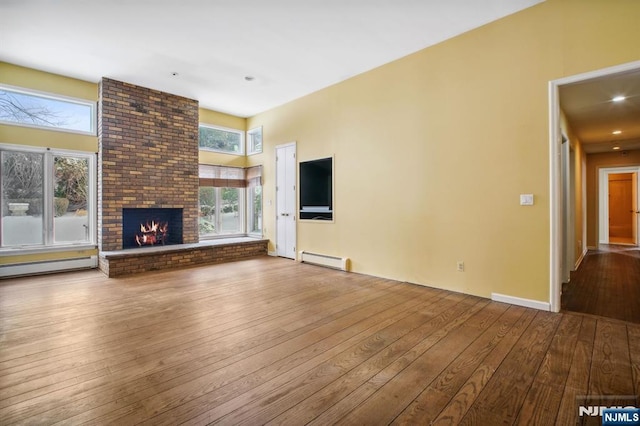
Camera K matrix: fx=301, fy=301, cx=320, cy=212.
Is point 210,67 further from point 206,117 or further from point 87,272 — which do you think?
point 87,272

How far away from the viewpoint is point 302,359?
2.21 m

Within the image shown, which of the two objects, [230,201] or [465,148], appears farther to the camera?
[230,201]

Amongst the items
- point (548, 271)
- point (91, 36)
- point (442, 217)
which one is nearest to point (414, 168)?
point (442, 217)

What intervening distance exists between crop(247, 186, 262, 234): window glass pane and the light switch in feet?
17.3

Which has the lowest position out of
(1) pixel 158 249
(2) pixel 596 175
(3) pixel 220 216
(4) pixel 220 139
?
(1) pixel 158 249

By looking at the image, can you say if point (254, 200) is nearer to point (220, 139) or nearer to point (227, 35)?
point (220, 139)

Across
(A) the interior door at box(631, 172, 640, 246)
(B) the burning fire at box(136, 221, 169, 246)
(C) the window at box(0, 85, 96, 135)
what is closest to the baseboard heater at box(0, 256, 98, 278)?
(B) the burning fire at box(136, 221, 169, 246)

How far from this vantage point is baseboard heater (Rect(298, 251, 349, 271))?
17.1 ft

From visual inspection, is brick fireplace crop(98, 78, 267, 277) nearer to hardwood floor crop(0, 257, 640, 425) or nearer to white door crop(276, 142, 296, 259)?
white door crop(276, 142, 296, 259)

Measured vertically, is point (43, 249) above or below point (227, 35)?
below

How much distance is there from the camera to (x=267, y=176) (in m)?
6.93

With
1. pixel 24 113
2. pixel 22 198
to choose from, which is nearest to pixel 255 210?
pixel 22 198

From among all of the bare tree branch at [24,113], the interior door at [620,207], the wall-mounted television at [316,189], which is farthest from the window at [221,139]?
the interior door at [620,207]

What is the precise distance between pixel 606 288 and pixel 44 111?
8.94m
